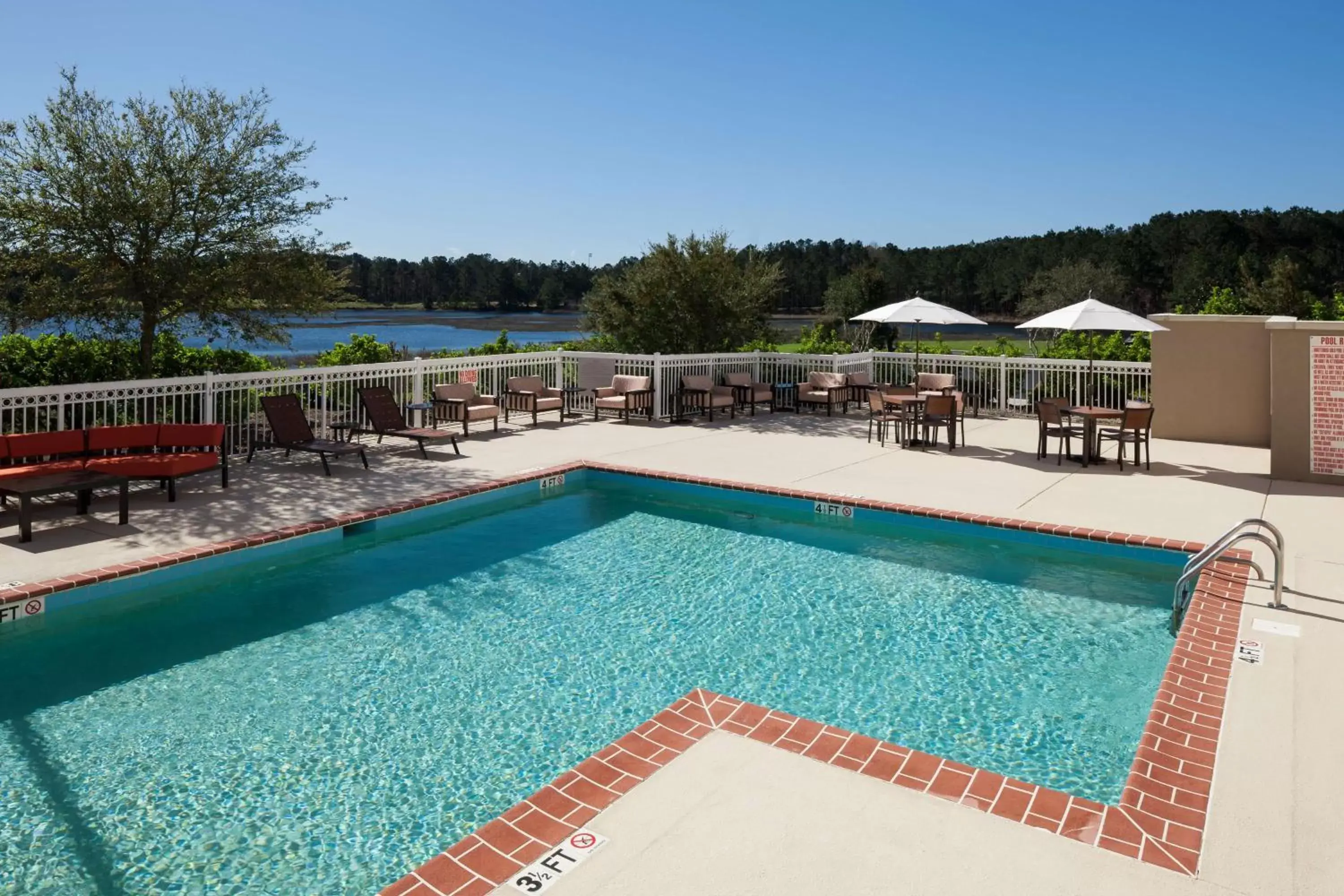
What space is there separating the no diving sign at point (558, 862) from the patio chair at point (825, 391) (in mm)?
12378

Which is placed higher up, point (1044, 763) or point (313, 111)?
point (313, 111)

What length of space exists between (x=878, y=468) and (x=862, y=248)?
2026 inches

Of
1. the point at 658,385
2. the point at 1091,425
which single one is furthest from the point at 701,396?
the point at 1091,425

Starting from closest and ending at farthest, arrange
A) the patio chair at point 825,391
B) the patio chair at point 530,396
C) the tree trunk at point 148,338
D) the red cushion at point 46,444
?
the red cushion at point 46,444 < the tree trunk at point 148,338 < the patio chair at point 530,396 < the patio chair at point 825,391

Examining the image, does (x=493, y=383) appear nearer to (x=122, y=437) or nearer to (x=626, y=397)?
(x=626, y=397)

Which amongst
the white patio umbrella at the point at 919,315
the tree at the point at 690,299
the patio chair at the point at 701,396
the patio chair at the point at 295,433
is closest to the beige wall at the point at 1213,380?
the white patio umbrella at the point at 919,315

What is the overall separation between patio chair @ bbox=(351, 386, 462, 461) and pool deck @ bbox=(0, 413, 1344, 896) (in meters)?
0.43

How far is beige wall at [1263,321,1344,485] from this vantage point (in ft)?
30.9

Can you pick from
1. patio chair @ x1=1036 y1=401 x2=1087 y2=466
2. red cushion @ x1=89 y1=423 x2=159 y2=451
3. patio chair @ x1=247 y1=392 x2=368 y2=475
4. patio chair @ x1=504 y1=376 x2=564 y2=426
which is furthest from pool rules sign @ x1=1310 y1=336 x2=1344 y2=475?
red cushion @ x1=89 y1=423 x2=159 y2=451

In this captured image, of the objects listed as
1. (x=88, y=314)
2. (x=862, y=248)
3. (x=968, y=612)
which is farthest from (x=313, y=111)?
(x=862, y=248)

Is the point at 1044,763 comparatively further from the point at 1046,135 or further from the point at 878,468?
the point at 1046,135

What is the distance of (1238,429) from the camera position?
11.9m

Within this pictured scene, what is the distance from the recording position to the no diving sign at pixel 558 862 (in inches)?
107

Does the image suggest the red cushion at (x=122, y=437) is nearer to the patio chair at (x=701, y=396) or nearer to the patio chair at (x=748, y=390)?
the patio chair at (x=701, y=396)
